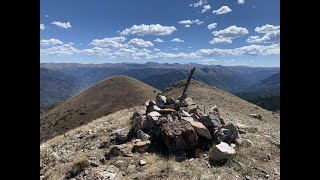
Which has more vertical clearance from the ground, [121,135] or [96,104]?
[121,135]

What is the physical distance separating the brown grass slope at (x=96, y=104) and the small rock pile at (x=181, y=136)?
6147cm

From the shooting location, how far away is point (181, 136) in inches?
621

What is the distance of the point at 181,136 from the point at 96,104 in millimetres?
87074

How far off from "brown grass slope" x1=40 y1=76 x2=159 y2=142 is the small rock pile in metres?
61.5

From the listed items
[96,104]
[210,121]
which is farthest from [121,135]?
[96,104]

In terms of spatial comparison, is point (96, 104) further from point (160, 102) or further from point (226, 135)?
point (226, 135)

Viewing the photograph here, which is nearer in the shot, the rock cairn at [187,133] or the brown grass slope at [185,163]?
the brown grass slope at [185,163]

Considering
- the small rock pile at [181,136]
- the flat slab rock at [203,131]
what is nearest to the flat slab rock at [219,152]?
Result: the small rock pile at [181,136]

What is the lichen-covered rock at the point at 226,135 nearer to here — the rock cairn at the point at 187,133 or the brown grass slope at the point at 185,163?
the rock cairn at the point at 187,133

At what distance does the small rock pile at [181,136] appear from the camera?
50.7 ft

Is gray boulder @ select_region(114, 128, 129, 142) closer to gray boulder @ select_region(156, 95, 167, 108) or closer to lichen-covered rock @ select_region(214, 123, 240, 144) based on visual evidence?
gray boulder @ select_region(156, 95, 167, 108)

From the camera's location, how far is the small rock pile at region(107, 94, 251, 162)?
1545 cm

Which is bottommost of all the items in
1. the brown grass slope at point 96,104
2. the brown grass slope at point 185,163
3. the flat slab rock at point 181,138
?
the brown grass slope at point 96,104

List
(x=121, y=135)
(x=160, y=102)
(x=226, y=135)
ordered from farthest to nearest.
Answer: (x=160, y=102), (x=121, y=135), (x=226, y=135)
